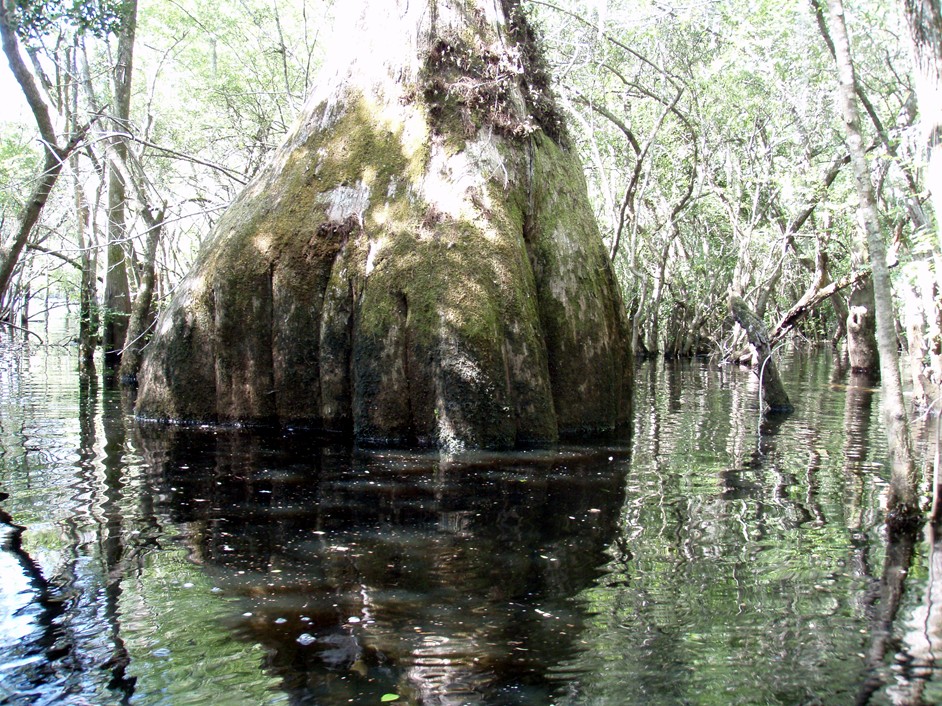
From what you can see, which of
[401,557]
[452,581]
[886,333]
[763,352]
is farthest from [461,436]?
[763,352]

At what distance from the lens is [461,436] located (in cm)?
766

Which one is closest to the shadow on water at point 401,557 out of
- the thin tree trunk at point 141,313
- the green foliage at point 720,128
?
the thin tree trunk at point 141,313

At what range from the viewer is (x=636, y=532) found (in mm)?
5121

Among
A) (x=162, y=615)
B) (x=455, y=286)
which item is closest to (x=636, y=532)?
(x=162, y=615)

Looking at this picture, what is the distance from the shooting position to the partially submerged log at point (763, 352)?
447 inches

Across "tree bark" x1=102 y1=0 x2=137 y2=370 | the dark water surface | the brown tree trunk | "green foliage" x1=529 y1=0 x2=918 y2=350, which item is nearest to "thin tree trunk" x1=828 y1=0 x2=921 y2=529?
the dark water surface

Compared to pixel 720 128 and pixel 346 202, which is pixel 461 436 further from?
pixel 720 128

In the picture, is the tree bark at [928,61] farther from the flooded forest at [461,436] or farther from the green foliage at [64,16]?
the green foliage at [64,16]

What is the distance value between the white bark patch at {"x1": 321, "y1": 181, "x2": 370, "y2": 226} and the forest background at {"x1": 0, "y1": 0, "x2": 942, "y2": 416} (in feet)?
11.8

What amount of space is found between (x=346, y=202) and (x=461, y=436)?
290 cm

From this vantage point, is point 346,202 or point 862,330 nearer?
point 346,202

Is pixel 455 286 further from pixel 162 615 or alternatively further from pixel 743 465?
pixel 162 615

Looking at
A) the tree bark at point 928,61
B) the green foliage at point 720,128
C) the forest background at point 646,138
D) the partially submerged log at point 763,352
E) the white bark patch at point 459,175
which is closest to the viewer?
the tree bark at point 928,61

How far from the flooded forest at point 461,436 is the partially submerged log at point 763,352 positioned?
0.14 m
